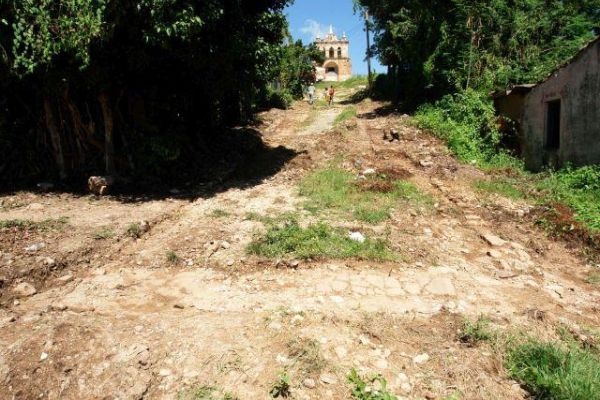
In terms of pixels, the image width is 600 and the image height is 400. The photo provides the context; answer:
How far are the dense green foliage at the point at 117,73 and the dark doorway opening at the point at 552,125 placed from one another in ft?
20.5

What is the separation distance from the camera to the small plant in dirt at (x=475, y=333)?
11.4 ft

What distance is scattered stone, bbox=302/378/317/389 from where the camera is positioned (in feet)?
9.70

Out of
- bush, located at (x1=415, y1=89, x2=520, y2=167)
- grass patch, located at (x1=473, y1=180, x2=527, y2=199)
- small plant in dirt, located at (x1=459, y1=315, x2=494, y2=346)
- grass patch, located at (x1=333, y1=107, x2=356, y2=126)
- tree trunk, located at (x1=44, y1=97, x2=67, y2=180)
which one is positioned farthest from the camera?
grass patch, located at (x1=333, y1=107, x2=356, y2=126)

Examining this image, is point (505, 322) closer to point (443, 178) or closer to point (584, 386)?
point (584, 386)

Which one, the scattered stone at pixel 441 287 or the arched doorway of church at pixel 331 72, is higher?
the arched doorway of church at pixel 331 72

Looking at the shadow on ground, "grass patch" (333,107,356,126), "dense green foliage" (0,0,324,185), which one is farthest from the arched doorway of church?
"dense green foliage" (0,0,324,185)

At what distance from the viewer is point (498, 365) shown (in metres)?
3.20

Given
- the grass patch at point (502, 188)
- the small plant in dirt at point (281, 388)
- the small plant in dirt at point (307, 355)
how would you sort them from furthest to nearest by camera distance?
the grass patch at point (502, 188)
the small plant in dirt at point (307, 355)
the small plant in dirt at point (281, 388)

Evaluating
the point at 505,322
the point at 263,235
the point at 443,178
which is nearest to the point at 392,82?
the point at 443,178

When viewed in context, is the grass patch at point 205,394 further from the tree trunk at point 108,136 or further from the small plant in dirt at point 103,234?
the tree trunk at point 108,136

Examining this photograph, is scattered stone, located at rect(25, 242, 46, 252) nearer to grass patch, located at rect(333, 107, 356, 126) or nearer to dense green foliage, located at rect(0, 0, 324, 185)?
dense green foliage, located at rect(0, 0, 324, 185)

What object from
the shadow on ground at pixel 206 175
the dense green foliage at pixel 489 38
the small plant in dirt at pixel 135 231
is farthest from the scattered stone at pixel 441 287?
the dense green foliage at pixel 489 38

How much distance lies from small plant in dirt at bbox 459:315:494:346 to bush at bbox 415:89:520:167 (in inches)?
266

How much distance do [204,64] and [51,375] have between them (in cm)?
609
